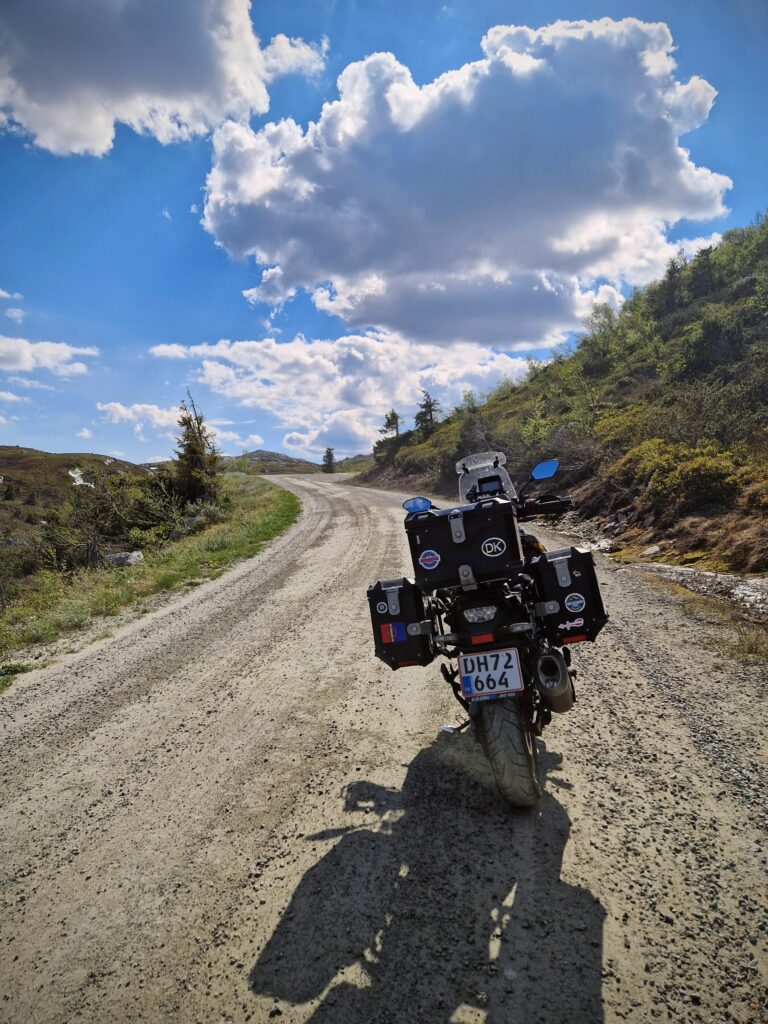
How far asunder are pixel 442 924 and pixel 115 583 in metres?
11.6

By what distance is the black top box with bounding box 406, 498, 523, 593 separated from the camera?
360 cm

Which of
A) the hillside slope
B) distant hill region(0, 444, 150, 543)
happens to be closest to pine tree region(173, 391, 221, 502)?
distant hill region(0, 444, 150, 543)

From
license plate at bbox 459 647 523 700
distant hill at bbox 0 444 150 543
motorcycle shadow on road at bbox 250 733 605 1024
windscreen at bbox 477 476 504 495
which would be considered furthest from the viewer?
distant hill at bbox 0 444 150 543

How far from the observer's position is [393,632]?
13.1 ft

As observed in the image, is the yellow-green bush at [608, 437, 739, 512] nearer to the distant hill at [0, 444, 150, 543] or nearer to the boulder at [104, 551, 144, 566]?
the boulder at [104, 551, 144, 566]

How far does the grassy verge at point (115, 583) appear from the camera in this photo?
8805 millimetres

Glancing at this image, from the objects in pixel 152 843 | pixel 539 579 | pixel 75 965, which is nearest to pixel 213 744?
pixel 152 843

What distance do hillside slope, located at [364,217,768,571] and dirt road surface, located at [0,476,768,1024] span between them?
6147mm

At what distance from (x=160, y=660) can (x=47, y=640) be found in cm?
295

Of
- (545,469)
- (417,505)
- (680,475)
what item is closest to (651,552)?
(680,475)

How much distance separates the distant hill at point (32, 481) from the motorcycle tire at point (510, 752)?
71.5ft

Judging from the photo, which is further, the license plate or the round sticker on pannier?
the round sticker on pannier

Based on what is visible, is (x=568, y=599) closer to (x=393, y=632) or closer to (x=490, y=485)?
(x=393, y=632)

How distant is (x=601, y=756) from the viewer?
13.2ft
